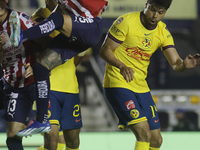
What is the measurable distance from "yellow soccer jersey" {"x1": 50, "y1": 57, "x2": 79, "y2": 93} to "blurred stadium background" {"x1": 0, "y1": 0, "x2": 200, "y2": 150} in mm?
3107

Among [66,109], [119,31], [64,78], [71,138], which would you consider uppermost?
[119,31]

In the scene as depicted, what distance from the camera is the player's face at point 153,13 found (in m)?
3.17

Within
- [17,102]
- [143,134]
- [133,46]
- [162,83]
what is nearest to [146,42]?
[133,46]

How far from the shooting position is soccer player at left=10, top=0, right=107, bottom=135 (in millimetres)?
2507

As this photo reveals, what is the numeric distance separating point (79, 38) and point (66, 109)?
1166 millimetres

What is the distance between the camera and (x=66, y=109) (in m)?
3.54

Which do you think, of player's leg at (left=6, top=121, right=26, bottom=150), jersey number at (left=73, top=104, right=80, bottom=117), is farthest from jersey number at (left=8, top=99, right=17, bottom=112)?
jersey number at (left=73, top=104, right=80, bottom=117)

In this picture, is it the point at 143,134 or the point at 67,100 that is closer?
the point at 143,134

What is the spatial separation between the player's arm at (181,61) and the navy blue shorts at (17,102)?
1.47 meters

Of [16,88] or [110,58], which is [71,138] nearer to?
[16,88]

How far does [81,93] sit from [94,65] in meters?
0.66

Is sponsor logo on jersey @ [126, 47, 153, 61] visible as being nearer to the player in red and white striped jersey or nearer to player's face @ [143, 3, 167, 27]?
player's face @ [143, 3, 167, 27]

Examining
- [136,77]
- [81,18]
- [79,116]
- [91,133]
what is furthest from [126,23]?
[91,133]

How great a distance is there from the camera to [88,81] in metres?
6.92
